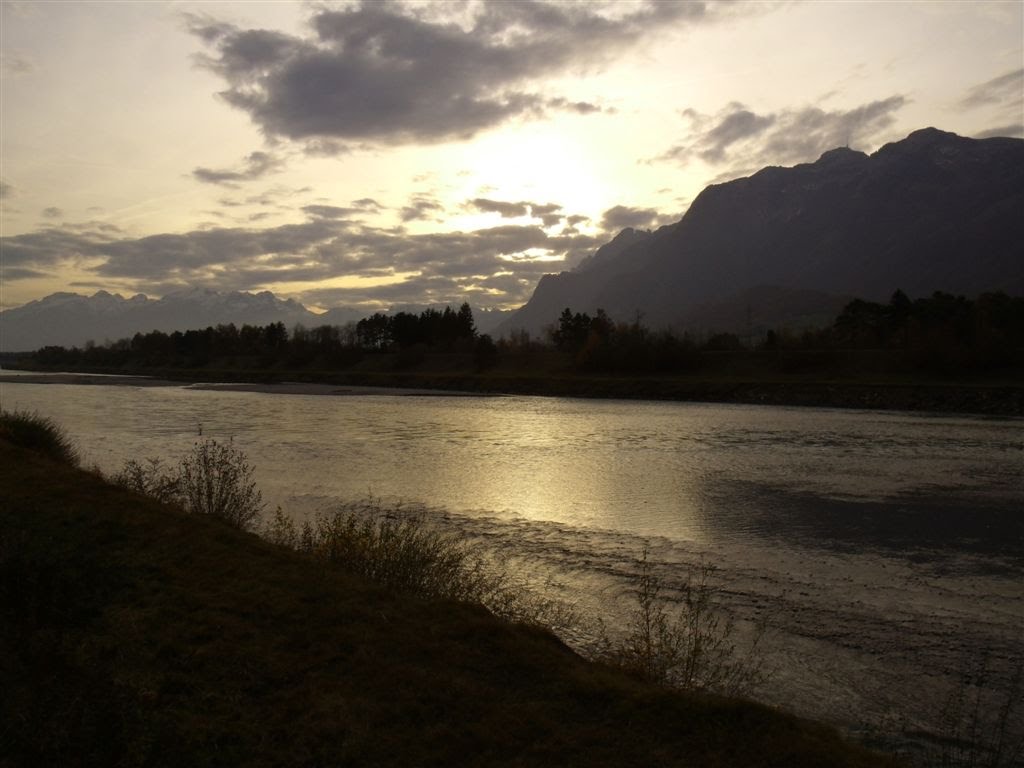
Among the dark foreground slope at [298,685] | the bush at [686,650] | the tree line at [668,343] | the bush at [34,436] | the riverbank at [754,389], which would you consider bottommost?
the bush at [686,650]

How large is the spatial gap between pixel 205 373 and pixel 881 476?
399 ft

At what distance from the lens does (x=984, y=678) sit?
372 inches

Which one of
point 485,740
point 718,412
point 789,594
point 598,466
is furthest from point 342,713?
point 718,412

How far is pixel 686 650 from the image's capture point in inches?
389

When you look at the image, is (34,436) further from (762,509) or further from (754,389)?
(754,389)

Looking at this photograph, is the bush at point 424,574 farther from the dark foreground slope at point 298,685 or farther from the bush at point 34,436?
the bush at point 34,436

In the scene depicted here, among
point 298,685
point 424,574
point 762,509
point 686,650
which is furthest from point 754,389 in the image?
point 298,685

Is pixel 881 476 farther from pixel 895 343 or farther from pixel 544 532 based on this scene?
pixel 895 343

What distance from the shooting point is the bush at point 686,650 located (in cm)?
865

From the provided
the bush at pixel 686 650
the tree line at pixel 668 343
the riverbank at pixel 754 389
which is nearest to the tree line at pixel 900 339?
the tree line at pixel 668 343

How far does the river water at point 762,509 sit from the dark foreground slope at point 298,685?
2.83 meters

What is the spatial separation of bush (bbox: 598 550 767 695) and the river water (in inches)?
13.4

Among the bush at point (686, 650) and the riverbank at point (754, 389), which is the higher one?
the riverbank at point (754, 389)

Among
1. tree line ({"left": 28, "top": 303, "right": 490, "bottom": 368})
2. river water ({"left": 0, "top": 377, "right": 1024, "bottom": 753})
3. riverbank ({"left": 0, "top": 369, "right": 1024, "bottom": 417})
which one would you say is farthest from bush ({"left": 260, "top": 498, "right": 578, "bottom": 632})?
tree line ({"left": 28, "top": 303, "right": 490, "bottom": 368})
